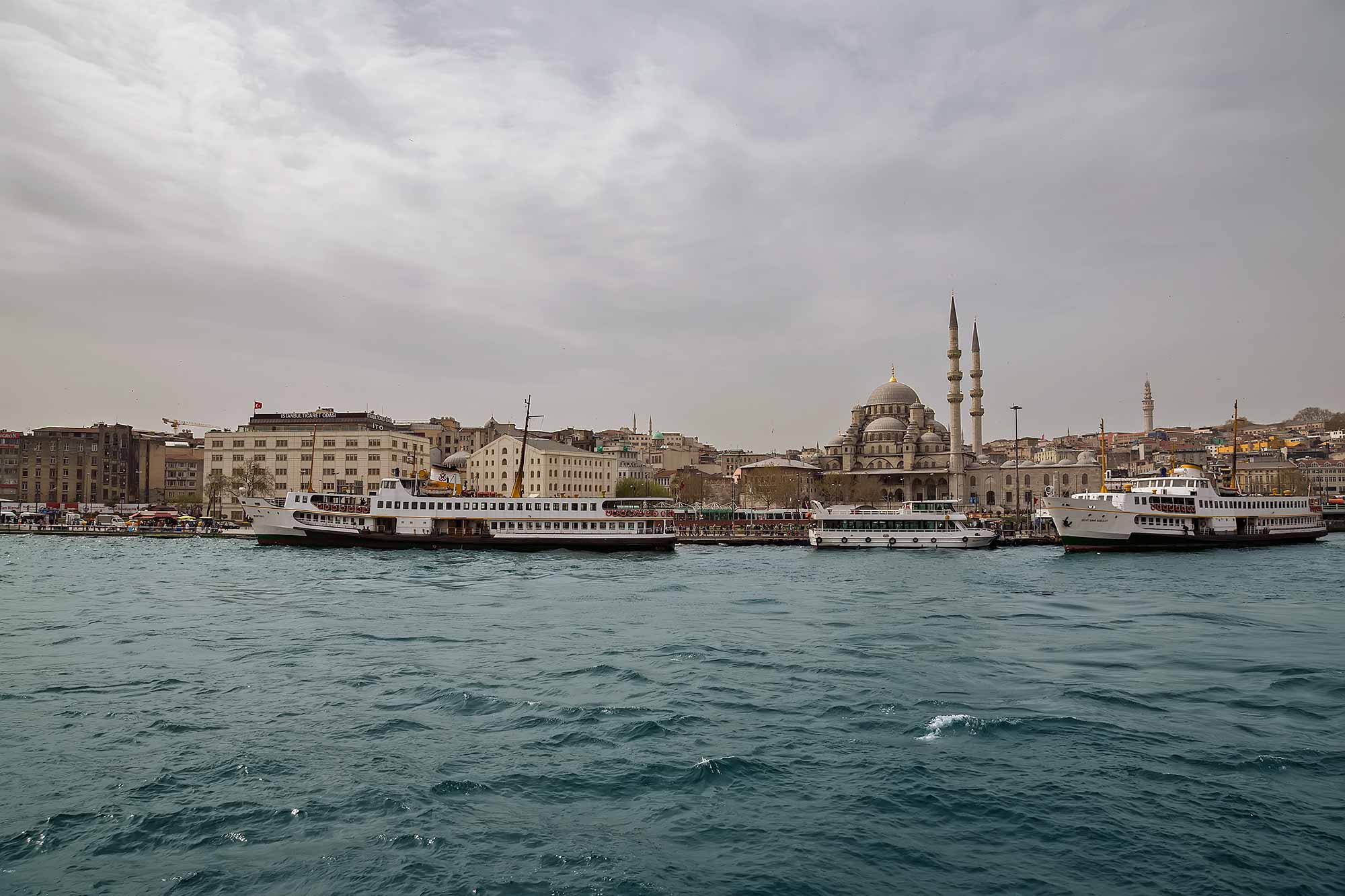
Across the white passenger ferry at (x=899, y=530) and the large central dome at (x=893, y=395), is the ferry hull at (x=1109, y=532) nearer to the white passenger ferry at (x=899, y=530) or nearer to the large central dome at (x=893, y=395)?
the white passenger ferry at (x=899, y=530)

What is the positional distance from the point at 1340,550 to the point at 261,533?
184ft

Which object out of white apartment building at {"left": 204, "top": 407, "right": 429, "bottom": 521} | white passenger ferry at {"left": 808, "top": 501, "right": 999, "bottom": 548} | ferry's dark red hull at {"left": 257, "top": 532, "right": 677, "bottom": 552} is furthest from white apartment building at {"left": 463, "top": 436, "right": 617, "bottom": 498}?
white passenger ferry at {"left": 808, "top": 501, "right": 999, "bottom": 548}

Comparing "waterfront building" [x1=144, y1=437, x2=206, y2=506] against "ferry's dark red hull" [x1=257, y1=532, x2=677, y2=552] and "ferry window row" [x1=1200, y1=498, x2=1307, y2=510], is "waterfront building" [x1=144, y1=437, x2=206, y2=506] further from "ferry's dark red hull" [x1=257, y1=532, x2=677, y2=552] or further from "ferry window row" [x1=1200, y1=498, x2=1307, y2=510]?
"ferry window row" [x1=1200, y1=498, x2=1307, y2=510]

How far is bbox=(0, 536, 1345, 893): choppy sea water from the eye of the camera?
7.12 metres

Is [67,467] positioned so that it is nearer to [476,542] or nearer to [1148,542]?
[476,542]

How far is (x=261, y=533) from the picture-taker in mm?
44844

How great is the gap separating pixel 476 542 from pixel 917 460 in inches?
2974

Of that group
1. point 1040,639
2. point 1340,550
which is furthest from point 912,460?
point 1040,639

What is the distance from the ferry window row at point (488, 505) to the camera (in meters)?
43.2

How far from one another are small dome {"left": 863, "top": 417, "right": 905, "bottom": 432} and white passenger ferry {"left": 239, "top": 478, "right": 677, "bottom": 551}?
234 feet

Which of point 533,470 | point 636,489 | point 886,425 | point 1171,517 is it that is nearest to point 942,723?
point 1171,517

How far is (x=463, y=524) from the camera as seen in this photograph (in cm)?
4375

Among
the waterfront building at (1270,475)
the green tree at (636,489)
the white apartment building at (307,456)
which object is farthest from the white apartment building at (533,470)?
the waterfront building at (1270,475)

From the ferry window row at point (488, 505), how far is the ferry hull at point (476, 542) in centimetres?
153
